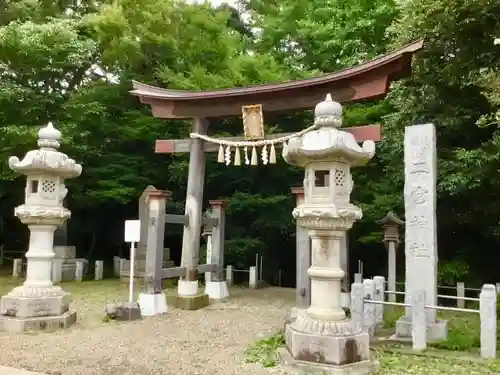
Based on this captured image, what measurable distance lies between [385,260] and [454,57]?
27.2 feet

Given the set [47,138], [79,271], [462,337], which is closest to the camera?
[462,337]

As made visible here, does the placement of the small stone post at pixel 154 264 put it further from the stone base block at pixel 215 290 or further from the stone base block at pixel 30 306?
the stone base block at pixel 215 290

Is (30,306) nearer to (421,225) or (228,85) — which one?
(421,225)

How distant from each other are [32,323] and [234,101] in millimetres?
5920

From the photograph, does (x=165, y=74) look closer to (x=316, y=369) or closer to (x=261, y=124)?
(x=261, y=124)

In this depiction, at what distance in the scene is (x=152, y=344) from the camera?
6660mm

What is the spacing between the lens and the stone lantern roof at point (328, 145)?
5680 millimetres

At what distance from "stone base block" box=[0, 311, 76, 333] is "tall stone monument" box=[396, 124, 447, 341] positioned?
5.44 metres

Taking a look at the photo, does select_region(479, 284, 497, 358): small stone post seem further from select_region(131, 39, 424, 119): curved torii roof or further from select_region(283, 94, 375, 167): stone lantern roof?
select_region(131, 39, 424, 119): curved torii roof

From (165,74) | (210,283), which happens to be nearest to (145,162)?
(165,74)

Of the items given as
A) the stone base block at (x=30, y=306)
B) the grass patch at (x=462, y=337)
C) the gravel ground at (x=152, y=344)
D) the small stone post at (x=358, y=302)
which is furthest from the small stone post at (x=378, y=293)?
the stone base block at (x=30, y=306)

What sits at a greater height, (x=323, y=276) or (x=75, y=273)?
(x=323, y=276)

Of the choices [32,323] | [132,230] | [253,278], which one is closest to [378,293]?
[132,230]

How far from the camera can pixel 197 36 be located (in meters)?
15.6
